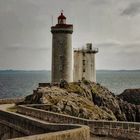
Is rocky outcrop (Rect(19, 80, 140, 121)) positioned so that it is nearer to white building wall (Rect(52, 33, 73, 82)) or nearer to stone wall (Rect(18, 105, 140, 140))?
white building wall (Rect(52, 33, 73, 82))

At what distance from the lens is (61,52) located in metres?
45.1

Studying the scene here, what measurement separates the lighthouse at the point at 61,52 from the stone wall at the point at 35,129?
21.4m

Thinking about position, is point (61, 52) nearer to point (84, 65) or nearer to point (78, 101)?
point (84, 65)

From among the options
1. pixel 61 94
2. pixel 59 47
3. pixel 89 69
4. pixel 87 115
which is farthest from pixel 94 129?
pixel 89 69

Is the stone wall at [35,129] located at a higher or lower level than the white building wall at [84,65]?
lower

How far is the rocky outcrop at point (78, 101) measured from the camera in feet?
97.8

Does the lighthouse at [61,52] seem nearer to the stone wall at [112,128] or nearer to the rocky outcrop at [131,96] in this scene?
the stone wall at [112,128]

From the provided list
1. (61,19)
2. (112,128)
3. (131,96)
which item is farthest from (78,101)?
(131,96)

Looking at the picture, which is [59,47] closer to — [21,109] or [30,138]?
[21,109]

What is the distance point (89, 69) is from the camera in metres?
56.4

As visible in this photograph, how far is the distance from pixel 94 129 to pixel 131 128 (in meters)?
2.16

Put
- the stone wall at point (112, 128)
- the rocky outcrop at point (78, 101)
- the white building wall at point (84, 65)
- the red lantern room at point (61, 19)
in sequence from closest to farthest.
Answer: the stone wall at point (112, 128), the rocky outcrop at point (78, 101), the red lantern room at point (61, 19), the white building wall at point (84, 65)

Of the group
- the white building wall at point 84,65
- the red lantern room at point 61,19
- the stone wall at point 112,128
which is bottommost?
the stone wall at point 112,128

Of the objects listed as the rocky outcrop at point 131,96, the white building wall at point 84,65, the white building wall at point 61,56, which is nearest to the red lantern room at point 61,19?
the white building wall at point 61,56
